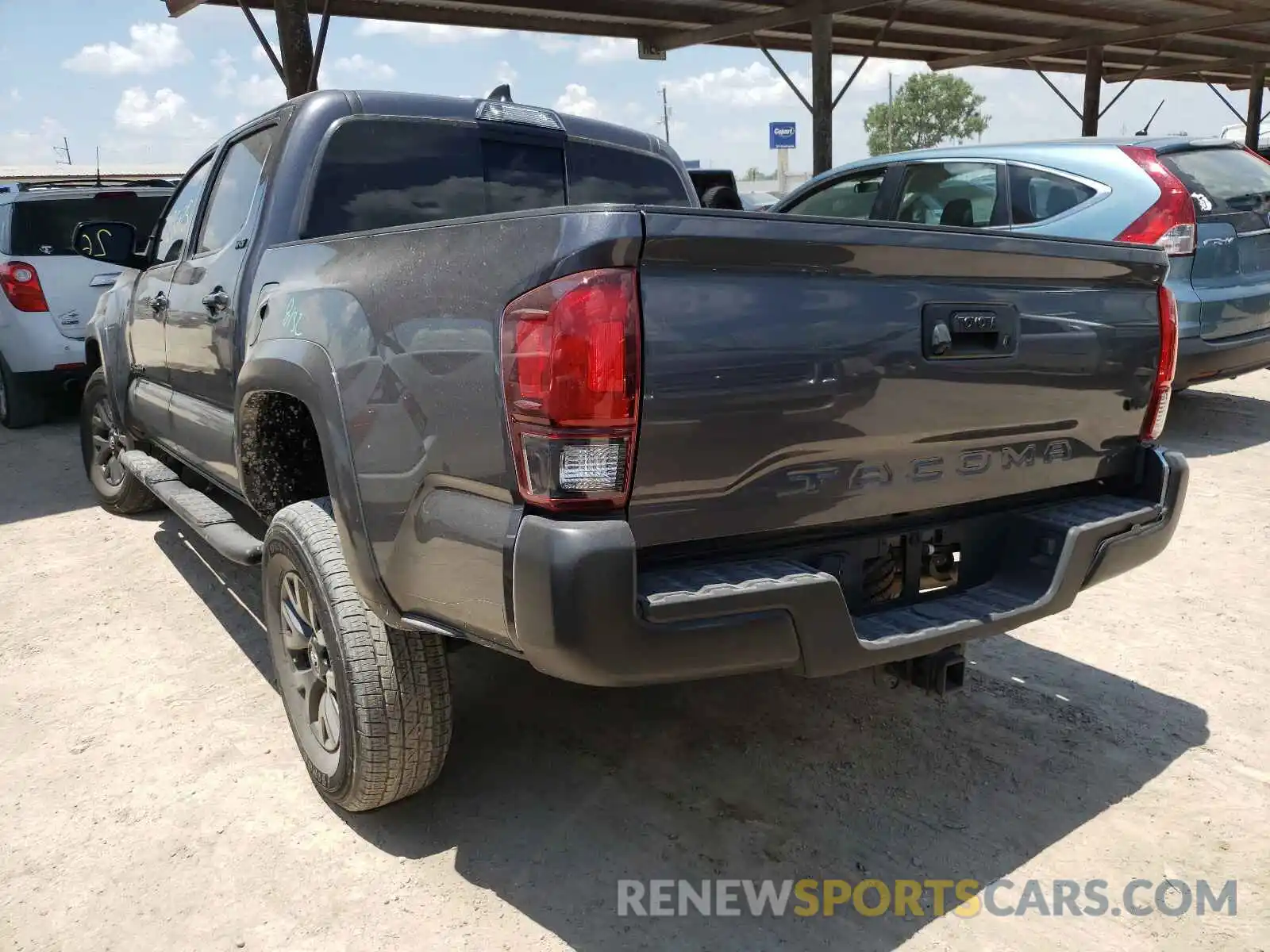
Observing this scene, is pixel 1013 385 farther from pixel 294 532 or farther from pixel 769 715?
pixel 294 532

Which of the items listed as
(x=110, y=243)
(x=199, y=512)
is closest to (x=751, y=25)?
(x=110, y=243)

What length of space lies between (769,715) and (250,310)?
2104 millimetres

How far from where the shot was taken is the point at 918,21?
13734 mm

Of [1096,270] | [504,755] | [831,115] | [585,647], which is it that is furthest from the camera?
[831,115]

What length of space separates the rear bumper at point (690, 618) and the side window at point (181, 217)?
2981 millimetres

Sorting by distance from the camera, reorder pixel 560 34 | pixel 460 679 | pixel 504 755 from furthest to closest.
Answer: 1. pixel 560 34
2. pixel 460 679
3. pixel 504 755

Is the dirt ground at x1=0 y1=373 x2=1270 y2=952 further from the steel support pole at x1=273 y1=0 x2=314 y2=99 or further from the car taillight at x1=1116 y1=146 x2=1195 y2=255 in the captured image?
the steel support pole at x1=273 y1=0 x2=314 y2=99

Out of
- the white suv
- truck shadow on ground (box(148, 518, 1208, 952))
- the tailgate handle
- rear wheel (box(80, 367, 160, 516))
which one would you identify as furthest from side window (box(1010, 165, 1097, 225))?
the white suv

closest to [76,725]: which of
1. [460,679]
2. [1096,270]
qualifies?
[460,679]

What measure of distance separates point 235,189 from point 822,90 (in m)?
10.6

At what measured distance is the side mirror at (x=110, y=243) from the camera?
4.45 m

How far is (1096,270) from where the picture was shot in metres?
2.58

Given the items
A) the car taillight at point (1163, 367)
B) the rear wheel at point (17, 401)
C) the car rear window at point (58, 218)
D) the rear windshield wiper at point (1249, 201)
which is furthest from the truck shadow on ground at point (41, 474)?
the rear windshield wiper at point (1249, 201)

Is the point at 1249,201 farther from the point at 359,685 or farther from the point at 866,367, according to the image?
the point at 359,685
